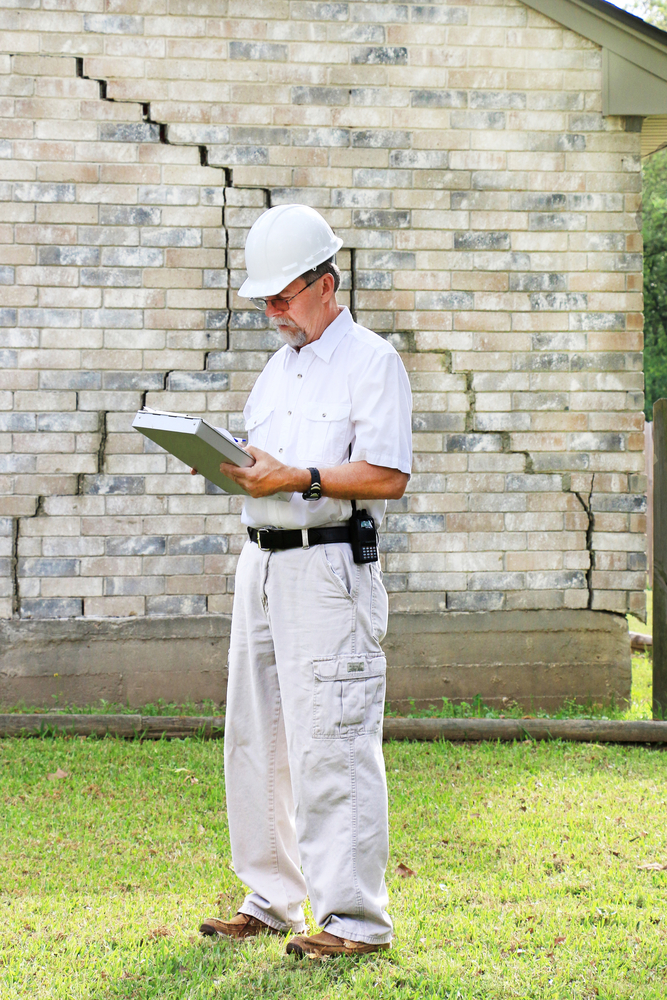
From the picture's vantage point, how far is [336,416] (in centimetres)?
279

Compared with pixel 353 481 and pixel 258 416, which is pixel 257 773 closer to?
pixel 353 481

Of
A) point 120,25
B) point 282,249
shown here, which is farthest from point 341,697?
point 120,25

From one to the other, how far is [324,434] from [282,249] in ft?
1.89

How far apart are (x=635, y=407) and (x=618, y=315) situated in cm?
59

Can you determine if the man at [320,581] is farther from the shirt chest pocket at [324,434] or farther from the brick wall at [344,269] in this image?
the brick wall at [344,269]

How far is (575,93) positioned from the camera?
5641mm

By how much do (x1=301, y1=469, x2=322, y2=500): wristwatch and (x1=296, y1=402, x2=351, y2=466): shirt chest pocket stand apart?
4.8 inches

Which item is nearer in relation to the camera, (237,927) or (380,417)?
(380,417)

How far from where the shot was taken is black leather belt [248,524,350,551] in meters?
2.81

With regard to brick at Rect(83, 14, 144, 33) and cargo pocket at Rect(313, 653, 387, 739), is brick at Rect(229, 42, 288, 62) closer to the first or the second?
brick at Rect(83, 14, 144, 33)

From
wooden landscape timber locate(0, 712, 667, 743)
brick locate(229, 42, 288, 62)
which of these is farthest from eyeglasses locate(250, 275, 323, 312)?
brick locate(229, 42, 288, 62)

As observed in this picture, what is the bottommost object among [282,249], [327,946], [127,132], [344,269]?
[327,946]

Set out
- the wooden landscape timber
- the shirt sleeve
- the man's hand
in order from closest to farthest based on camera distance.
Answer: the man's hand → the shirt sleeve → the wooden landscape timber

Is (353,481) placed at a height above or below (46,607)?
above
